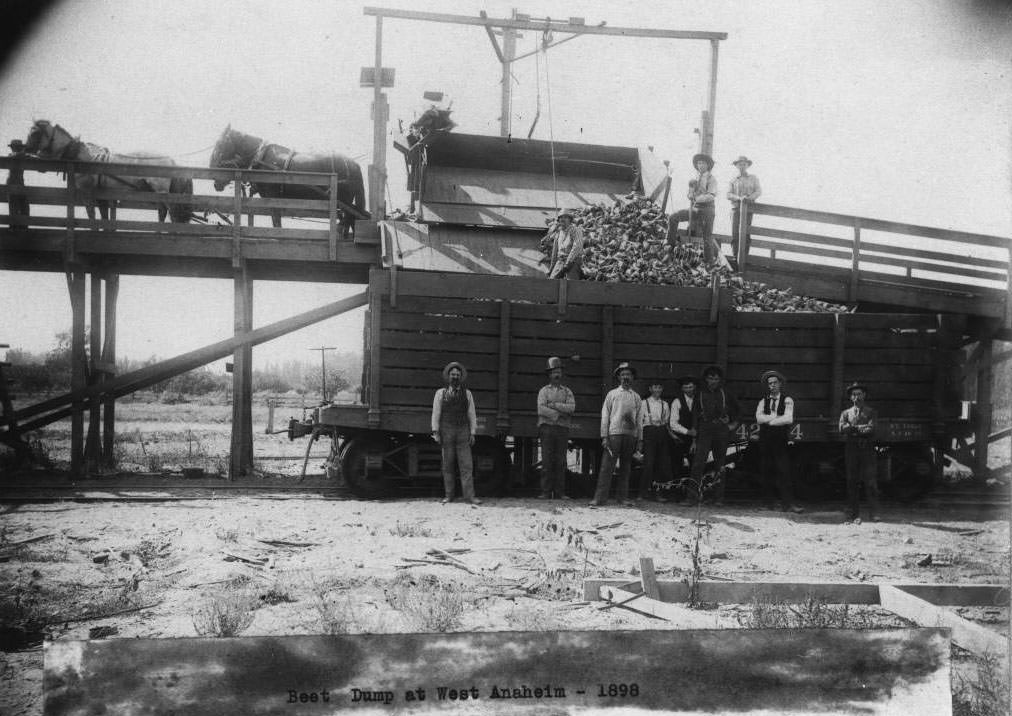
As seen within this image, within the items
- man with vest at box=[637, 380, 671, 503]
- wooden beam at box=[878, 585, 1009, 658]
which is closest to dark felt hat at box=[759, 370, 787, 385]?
man with vest at box=[637, 380, 671, 503]

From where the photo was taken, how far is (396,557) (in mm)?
5883

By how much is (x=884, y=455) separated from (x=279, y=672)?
868 centimetres

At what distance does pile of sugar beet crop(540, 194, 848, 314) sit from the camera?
944cm

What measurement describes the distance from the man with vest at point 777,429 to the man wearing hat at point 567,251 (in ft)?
8.87

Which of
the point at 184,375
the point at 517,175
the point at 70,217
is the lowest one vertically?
the point at 184,375

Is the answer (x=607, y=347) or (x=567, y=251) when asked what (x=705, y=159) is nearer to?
(x=567, y=251)

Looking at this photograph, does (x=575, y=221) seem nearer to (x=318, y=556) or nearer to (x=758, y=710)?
(x=318, y=556)

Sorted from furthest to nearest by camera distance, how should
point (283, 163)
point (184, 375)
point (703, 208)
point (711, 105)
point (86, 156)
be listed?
point (184, 375) → point (283, 163) → point (86, 156) → point (711, 105) → point (703, 208)

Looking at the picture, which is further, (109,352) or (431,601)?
(109,352)

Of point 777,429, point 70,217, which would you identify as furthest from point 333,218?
point 777,429

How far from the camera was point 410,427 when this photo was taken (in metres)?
8.88

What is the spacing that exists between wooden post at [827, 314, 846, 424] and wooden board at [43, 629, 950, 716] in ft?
20.4

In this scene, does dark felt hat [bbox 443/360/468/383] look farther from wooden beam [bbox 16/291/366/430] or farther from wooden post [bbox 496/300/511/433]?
wooden beam [bbox 16/291/366/430]

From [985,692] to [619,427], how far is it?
5.12 m
